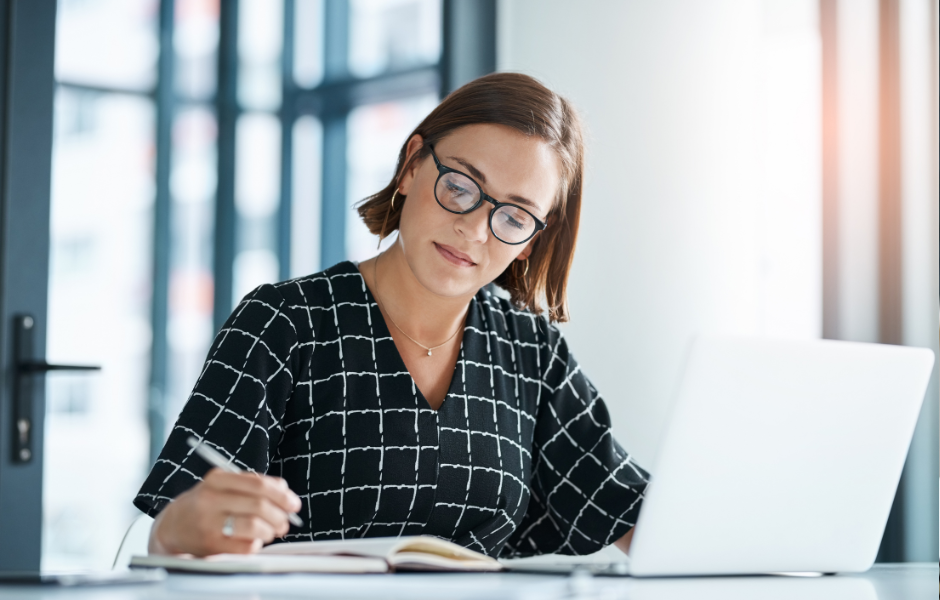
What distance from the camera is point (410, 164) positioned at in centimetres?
139

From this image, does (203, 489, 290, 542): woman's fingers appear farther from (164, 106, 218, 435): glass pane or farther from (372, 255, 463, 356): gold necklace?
(164, 106, 218, 435): glass pane

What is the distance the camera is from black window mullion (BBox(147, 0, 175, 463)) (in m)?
3.12

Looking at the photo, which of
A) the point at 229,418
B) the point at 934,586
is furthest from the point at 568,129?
the point at 934,586

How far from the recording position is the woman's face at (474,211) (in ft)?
4.16

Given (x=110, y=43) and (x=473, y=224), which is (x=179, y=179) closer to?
(x=110, y=43)

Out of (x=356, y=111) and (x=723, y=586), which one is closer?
(x=723, y=586)

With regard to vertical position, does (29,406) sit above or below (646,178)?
below

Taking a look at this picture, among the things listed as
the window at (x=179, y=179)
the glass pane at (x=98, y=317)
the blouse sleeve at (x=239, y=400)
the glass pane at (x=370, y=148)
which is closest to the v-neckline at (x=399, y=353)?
the blouse sleeve at (x=239, y=400)

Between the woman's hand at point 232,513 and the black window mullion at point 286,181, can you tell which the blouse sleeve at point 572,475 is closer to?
the woman's hand at point 232,513

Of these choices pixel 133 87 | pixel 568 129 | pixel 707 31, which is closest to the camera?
pixel 568 129

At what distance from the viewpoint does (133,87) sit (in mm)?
3115

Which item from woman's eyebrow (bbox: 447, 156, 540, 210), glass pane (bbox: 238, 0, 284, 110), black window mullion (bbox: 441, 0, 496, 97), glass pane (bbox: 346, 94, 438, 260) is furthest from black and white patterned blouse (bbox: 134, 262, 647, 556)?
glass pane (bbox: 238, 0, 284, 110)

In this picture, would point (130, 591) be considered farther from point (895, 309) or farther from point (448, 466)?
point (895, 309)

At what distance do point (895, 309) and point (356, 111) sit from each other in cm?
200
